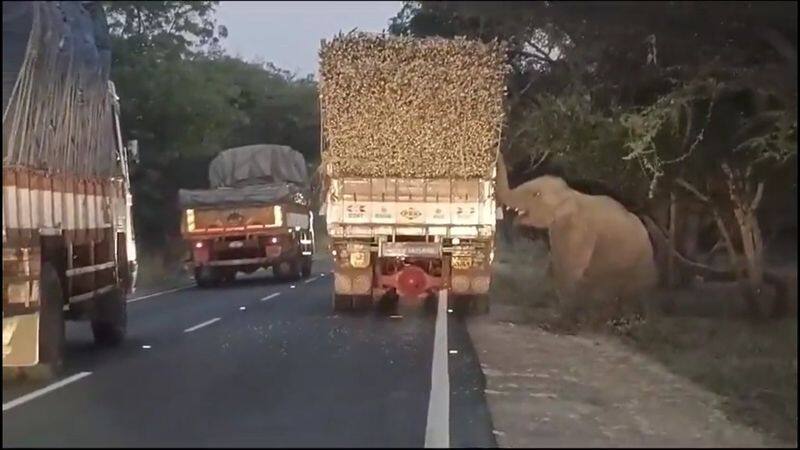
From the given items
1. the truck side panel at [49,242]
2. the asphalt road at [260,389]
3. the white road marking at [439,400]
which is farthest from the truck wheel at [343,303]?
the truck side panel at [49,242]

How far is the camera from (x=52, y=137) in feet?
48.0

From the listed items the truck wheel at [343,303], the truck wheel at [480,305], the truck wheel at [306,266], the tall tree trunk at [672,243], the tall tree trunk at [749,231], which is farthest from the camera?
the truck wheel at [306,266]

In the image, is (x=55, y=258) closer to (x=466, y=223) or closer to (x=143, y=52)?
(x=466, y=223)

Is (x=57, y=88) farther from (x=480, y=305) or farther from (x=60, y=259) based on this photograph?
(x=480, y=305)

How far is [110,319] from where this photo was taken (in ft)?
57.7

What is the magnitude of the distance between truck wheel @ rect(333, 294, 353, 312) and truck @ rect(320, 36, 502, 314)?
66cm

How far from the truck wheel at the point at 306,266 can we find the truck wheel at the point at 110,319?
63.2 feet

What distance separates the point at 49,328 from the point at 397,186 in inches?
339

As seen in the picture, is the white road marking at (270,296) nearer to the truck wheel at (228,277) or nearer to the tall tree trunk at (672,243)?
the truck wheel at (228,277)

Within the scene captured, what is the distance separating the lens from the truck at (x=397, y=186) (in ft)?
68.2

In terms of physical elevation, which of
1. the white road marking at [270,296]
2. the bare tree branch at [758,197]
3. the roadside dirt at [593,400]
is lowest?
the white road marking at [270,296]

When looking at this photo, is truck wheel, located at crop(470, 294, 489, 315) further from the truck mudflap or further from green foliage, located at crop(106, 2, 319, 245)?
the truck mudflap

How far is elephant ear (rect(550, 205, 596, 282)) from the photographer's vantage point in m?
21.9

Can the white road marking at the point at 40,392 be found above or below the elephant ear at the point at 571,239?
below
